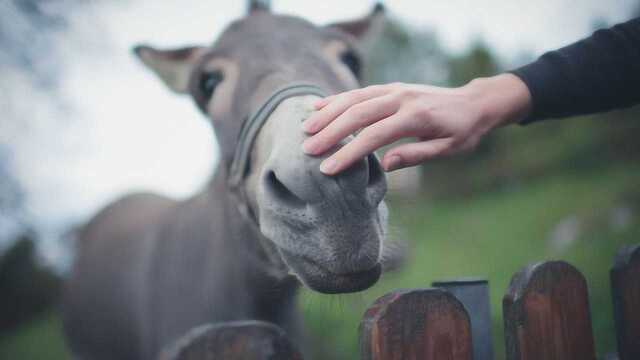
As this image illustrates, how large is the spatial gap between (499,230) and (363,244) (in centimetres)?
899

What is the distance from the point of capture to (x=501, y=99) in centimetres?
129

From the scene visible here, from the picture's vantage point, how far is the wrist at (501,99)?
1.26m

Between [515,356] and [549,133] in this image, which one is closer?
[515,356]

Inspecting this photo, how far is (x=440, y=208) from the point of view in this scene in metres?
13.0

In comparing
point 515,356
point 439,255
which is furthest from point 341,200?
point 439,255

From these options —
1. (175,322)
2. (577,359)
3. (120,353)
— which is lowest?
(120,353)

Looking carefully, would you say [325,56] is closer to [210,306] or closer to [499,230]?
[210,306]

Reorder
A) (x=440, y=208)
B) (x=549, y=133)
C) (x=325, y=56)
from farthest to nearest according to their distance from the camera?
(x=440, y=208)
(x=549, y=133)
(x=325, y=56)

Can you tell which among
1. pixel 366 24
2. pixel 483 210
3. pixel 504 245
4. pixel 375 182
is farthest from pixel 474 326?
pixel 483 210

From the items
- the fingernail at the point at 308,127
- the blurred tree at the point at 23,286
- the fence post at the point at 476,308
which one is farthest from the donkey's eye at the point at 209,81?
the blurred tree at the point at 23,286

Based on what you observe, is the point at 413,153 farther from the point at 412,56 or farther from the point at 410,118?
the point at 412,56

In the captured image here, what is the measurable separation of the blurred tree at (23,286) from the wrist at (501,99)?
9.36m

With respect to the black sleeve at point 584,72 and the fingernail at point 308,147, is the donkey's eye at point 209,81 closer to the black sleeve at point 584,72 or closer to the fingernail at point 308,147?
the fingernail at point 308,147

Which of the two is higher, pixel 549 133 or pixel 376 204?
pixel 376 204
